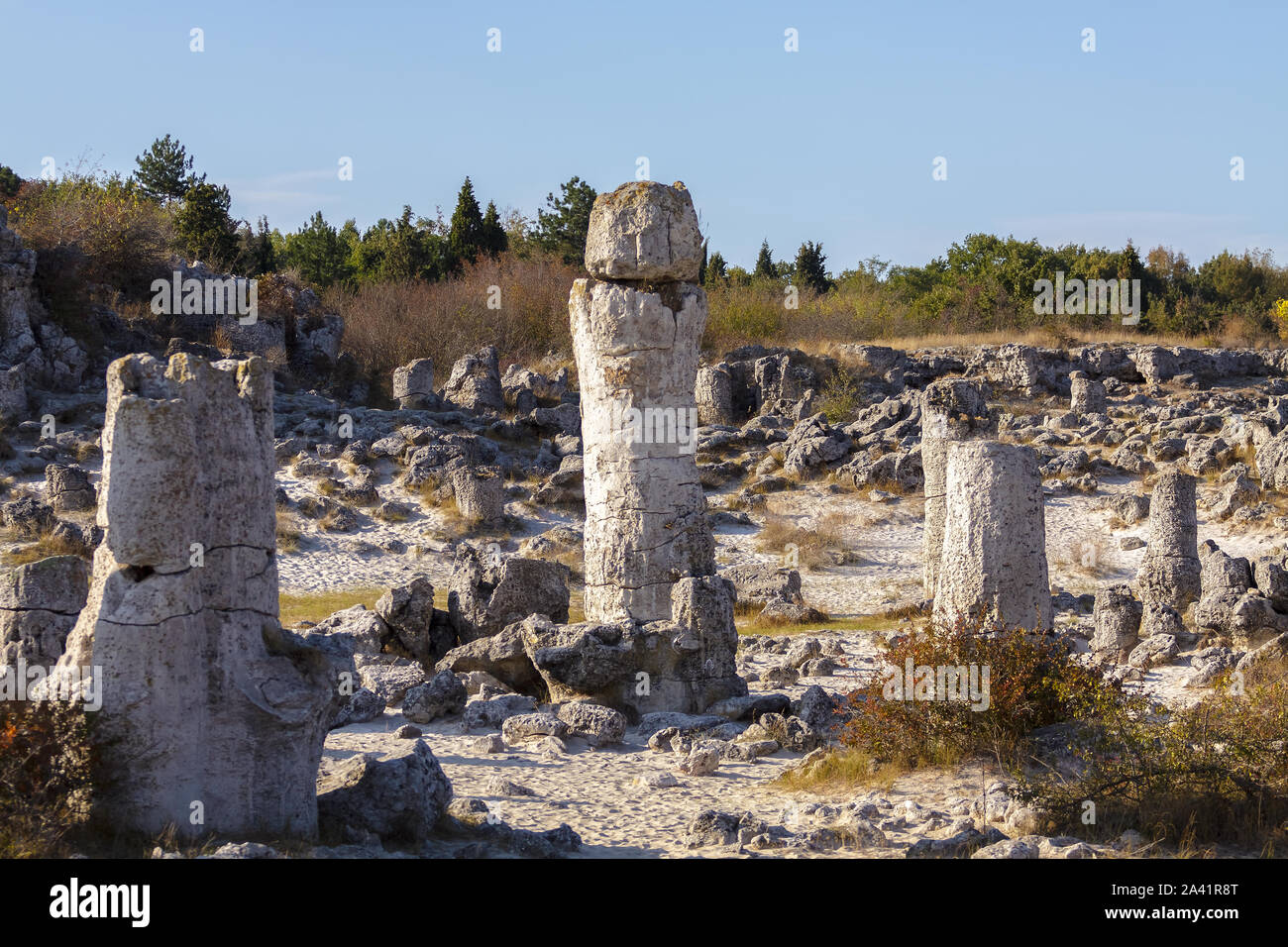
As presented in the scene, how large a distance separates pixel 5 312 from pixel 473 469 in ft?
36.7

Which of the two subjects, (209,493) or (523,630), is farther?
(523,630)

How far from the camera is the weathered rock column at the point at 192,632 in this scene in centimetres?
645

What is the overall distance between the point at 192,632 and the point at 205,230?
112 ft

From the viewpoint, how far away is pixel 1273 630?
13641 mm

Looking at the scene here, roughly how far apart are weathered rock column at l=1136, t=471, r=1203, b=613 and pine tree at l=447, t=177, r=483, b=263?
34.6m

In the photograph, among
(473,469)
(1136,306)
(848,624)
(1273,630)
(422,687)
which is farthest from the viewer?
(1136,306)

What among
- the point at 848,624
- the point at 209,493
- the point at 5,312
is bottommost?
the point at 848,624

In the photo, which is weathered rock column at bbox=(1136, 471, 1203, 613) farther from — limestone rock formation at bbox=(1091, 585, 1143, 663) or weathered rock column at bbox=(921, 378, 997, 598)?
weathered rock column at bbox=(921, 378, 997, 598)

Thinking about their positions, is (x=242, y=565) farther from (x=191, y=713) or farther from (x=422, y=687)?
(x=422, y=687)

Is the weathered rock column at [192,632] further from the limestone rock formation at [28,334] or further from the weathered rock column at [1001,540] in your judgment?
the limestone rock formation at [28,334]

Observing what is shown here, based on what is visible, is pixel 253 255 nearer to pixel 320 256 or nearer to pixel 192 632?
pixel 320 256

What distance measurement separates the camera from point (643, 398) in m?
12.5

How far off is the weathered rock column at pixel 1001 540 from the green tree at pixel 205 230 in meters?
31.2

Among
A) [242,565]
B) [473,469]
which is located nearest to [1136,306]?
[473,469]
